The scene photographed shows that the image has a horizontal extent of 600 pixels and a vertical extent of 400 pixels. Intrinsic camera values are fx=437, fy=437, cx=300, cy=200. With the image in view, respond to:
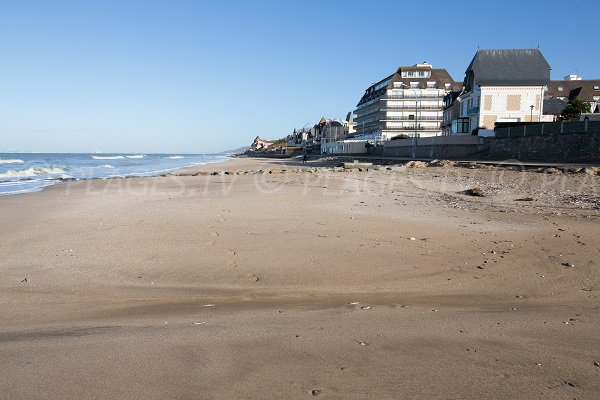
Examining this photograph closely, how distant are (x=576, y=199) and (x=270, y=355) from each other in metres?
11.7

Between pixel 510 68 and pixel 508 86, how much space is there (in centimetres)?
248

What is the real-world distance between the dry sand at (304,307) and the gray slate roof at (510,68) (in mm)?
42794

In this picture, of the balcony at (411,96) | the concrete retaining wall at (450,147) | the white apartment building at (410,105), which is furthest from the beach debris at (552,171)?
the balcony at (411,96)

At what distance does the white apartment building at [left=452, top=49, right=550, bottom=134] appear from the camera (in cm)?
4684

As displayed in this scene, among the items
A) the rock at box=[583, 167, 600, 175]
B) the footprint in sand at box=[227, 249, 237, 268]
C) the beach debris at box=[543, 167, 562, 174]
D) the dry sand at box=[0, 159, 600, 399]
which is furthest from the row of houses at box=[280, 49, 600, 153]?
the footprint in sand at box=[227, 249, 237, 268]

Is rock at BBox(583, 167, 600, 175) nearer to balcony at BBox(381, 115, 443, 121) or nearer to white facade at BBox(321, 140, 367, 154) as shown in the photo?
white facade at BBox(321, 140, 367, 154)

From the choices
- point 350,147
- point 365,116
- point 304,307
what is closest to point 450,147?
point 350,147

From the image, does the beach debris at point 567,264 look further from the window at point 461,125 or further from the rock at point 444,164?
the window at point 461,125

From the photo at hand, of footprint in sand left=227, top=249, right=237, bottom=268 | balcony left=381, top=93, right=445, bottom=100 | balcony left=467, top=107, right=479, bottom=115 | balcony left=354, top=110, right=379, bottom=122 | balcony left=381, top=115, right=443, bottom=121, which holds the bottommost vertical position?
footprint in sand left=227, top=249, right=237, bottom=268

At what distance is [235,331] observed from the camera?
12.6 feet

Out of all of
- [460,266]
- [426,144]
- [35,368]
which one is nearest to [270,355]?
[35,368]

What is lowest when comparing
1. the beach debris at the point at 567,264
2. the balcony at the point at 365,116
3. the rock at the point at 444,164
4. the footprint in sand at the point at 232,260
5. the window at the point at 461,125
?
the footprint in sand at the point at 232,260

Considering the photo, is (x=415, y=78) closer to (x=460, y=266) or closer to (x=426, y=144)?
(x=426, y=144)

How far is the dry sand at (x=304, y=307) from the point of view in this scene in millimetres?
2938
